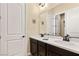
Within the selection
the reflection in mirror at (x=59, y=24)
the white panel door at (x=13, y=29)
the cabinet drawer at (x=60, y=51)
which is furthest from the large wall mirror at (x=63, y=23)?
the white panel door at (x=13, y=29)

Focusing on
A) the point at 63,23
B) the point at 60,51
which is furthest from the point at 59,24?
the point at 60,51

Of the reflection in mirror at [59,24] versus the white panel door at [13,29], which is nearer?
the reflection in mirror at [59,24]

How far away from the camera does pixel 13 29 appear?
13.7 feet

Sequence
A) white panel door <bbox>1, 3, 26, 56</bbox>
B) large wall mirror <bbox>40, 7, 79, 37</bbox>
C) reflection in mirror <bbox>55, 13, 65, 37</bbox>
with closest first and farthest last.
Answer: large wall mirror <bbox>40, 7, 79, 37</bbox> < reflection in mirror <bbox>55, 13, 65, 37</bbox> < white panel door <bbox>1, 3, 26, 56</bbox>

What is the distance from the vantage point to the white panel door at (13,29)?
392 cm

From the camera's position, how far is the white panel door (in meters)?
3.92

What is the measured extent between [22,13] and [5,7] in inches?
25.9

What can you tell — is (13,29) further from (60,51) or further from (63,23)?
(60,51)

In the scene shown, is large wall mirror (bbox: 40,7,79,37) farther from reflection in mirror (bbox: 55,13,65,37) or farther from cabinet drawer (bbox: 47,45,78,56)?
cabinet drawer (bbox: 47,45,78,56)

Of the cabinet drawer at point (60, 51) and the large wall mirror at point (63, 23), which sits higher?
the large wall mirror at point (63, 23)

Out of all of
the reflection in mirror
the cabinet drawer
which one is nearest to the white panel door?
the reflection in mirror

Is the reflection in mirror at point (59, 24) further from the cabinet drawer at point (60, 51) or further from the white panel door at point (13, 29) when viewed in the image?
the white panel door at point (13, 29)

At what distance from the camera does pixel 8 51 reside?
13.3 ft

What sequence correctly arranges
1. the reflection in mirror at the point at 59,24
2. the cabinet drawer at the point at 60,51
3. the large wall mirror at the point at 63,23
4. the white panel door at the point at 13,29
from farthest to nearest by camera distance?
the white panel door at the point at 13,29
the reflection in mirror at the point at 59,24
the large wall mirror at the point at 63,23
the cabinet drawer at the point at 60,51
